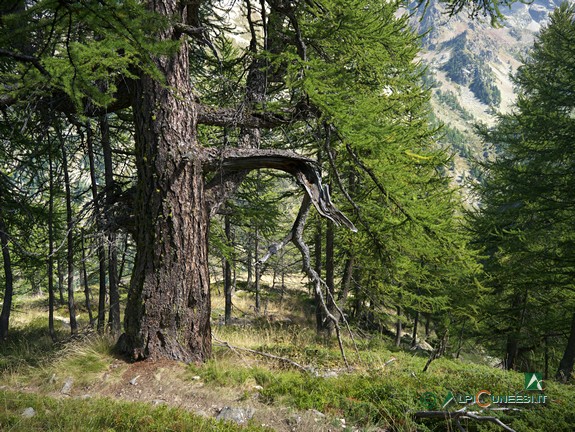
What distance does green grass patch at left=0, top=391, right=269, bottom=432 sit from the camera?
3.11 m

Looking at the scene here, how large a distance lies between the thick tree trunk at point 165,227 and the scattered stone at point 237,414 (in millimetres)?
1307

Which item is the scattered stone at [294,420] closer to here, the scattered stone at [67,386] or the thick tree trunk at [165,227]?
the thick tree trunk at [165,227]

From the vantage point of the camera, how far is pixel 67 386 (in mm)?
4371

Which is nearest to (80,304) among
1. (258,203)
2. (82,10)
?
(258,203)

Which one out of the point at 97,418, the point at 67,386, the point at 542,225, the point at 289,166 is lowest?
the point at 67,386

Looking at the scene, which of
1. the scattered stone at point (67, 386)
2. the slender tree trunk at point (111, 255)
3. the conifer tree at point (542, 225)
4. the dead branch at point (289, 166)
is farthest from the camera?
the conifer tree at point (542, 225)

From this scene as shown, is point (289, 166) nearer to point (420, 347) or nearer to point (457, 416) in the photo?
point (457, 416)

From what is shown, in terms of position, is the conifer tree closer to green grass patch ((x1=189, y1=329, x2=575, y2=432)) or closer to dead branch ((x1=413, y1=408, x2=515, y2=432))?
green grass patch ((x1=189, y1=329, x2=575, y2=432))

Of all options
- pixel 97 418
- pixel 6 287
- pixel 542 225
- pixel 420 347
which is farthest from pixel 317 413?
→ pixel 420 347

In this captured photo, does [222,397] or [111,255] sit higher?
[111,255]

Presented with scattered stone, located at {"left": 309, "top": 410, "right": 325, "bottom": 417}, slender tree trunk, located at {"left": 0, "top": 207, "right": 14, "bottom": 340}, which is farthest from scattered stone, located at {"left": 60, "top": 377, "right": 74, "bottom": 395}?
slender tree trunk, located at {"left": 0, "top": 207, "right": 14, "bottom": 340}

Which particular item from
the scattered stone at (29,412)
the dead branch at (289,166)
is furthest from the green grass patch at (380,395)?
the dead branch at (289,166)

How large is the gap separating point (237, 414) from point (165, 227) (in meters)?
2.63

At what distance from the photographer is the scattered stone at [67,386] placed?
14.1ft
